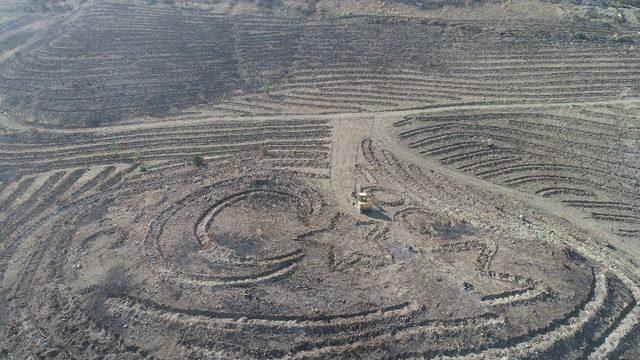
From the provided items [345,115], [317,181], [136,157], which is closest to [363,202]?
[317,181]

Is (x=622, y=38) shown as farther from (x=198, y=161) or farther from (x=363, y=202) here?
(x=198, y=161)

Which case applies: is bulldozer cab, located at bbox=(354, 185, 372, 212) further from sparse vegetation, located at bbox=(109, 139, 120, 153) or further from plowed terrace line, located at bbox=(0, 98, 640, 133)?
sparse vegetation, located at bbox=(109, 139, 120, 153)

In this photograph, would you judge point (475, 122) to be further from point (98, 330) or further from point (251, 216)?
point (98, 330)

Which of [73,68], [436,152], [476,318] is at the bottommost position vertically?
[476,318]

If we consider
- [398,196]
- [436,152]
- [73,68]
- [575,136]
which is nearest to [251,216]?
[398,196]

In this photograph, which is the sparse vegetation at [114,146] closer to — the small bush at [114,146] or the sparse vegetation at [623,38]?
the small bush at [114,146]

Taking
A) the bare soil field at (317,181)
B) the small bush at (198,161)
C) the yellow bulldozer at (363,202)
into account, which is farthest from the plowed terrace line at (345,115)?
the yellow bulldozer at (363,202)

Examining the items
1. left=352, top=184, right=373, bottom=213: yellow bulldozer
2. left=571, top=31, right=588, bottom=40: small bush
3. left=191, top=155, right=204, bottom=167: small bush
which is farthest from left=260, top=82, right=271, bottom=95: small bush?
left=571, top=31, right=588, bottom=40: small bush

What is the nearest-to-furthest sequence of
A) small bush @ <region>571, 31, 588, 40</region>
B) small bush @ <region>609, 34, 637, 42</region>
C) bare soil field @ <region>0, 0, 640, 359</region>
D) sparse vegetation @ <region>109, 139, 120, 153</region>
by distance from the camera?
bare soil field @ <region>0, 0, 640, 359</region>, sparse vegetation @ <region>109, 139, 120, 153</region>, small bush @ <region>609, 34, 637, 42</region>, small bush @ <region>571, 31, 588, 40</region>
